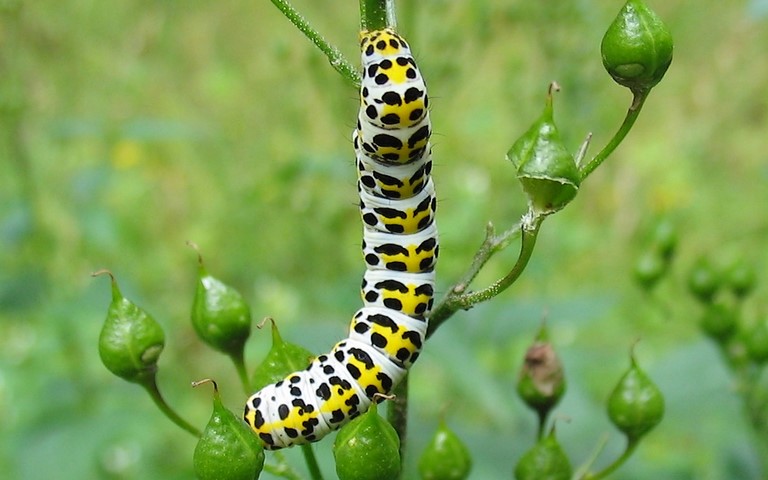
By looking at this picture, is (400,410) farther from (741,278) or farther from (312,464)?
(741,278)

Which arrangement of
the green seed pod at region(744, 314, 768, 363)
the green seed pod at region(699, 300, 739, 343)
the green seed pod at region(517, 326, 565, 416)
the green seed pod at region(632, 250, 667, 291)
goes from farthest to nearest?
the green seed pod at region(632, 250, 667, 291) → the green seed pod at region(699, 300, 739, 343) → the green seed pod at region(744, 314, 768, 363) → the green seed pod at region(517, 326, 565, 416)

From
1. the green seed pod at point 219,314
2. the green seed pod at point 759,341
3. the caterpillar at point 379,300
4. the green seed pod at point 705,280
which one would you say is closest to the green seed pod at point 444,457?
the caterpillar at point 379,300

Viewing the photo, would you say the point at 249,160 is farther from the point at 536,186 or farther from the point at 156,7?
the point at 536,186

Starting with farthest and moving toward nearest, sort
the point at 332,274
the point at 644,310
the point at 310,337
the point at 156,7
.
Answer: the point at 156,7 → the point at 644,310 → the point at 332,274 → the point at 310,337

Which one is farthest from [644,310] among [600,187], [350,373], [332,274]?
[350,373]

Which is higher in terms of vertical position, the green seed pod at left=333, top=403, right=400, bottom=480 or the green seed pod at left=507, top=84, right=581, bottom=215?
the green seed pod at left=507, top=84, right=581, bottom=215

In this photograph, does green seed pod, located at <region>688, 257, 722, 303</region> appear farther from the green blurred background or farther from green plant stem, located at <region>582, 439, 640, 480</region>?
green plant stem, located at <region>582, 439, 640, 480</region>

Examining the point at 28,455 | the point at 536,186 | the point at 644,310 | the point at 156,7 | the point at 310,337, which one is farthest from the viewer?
the point at 156,7

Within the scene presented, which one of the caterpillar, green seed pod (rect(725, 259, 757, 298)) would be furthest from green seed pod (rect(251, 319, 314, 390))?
green seed pod (rect(725, 259, 757, 298))
